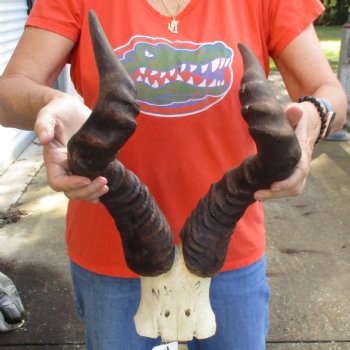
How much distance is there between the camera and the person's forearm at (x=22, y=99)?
154cm

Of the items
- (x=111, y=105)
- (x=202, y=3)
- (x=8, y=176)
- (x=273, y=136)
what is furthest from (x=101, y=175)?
(x=8, y=176)

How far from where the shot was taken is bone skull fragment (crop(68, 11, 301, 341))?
44.8 inches

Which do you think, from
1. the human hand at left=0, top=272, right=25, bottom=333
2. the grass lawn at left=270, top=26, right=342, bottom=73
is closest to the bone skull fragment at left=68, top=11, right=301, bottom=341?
the human hand at left=0, top=272, right=25, bottom=333

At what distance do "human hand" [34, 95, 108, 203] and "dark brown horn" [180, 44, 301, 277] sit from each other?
313 mm

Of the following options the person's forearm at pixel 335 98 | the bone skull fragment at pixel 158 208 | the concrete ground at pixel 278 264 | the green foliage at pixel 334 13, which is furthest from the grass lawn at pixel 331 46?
the bone skull fragment at pixel 158 208

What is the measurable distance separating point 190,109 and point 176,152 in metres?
0.13

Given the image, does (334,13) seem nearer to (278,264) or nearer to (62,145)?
(278,264)

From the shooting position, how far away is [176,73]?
5.50 ft

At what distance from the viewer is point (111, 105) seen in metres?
1.11

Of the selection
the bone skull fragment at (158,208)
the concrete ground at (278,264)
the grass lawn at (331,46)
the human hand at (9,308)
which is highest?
the bone skull fragment at (158,208)

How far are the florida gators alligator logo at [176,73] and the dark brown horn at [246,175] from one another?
12.4 inches

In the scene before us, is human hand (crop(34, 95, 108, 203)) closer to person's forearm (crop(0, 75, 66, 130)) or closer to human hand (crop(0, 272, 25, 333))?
person's forearm (crop(0, 75, 66, 130))

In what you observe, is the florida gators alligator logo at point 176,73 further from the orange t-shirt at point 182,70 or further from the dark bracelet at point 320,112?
the dark bracelet at point 320,112

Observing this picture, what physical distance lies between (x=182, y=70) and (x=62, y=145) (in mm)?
481
